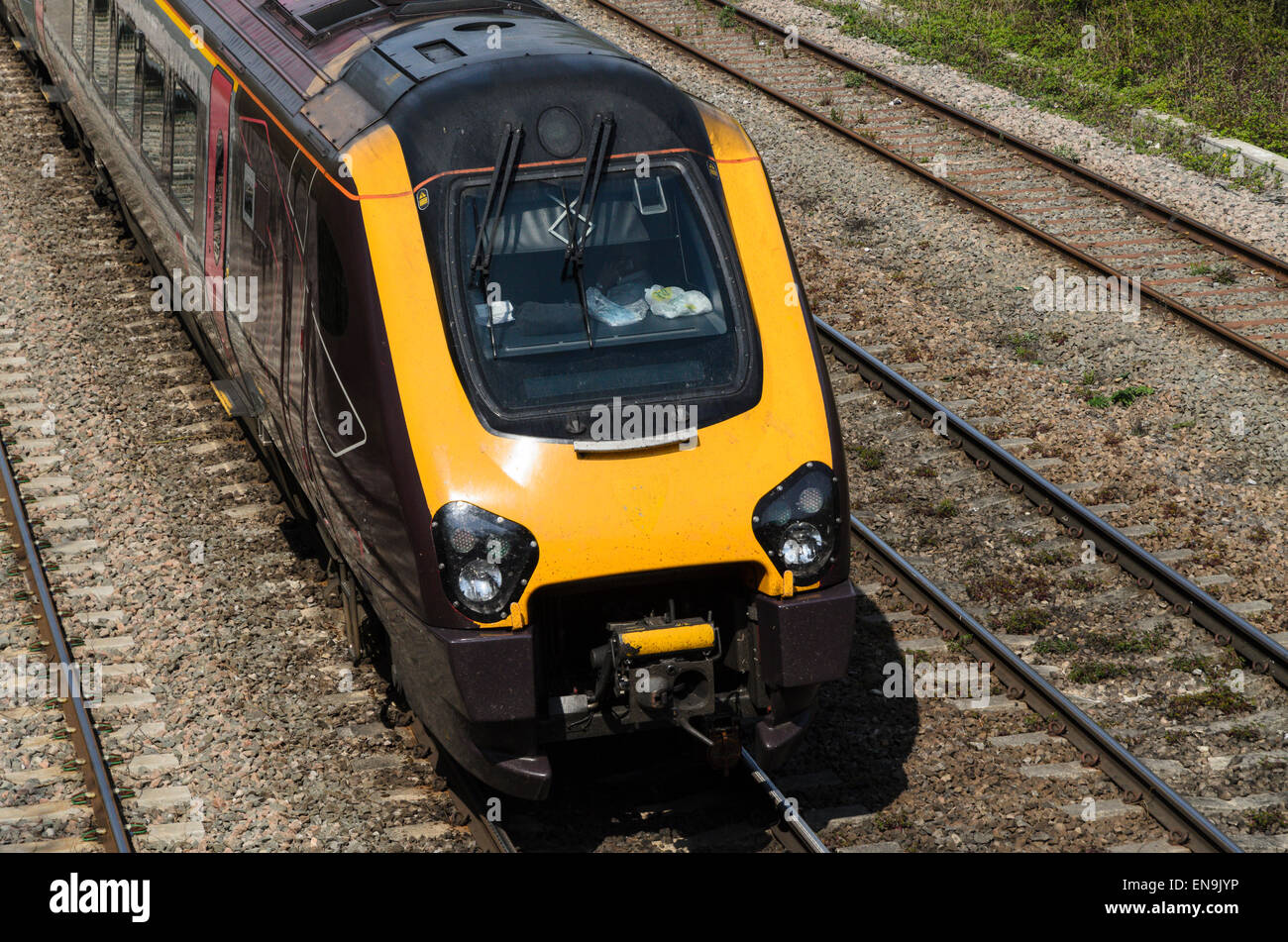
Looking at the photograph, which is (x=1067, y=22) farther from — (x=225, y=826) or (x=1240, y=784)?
(x=225, y=826)

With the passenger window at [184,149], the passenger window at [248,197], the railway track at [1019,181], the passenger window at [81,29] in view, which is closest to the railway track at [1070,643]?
the railway track at [1019,181]

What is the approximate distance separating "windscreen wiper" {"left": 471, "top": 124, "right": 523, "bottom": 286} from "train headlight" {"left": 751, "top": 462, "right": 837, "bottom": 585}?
156 centimetres

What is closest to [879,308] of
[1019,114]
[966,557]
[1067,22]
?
[966,557]

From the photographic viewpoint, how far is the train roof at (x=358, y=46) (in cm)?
725

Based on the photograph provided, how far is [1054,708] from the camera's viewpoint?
27.2 ft

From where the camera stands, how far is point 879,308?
44.4 ft

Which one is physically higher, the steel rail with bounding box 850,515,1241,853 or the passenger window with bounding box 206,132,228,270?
the passenger window with bounding box 206,132,228,270

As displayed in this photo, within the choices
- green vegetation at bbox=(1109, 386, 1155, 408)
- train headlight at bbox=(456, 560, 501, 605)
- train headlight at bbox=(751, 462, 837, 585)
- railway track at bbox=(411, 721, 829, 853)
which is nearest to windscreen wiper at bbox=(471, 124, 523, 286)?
train headlight at bbox=(456, 560, 501, 605)

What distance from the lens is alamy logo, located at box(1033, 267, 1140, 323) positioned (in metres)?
13.4

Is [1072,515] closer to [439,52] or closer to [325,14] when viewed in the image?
[439,52]

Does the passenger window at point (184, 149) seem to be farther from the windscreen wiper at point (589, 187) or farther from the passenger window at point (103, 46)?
the windscreen wiper at point (589, 187)

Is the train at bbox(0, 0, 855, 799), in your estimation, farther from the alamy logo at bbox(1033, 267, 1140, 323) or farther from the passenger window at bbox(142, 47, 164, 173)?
the alamy logo at bbox(1033, 267, 1140, 323)

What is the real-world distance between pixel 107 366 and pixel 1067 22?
608 inches

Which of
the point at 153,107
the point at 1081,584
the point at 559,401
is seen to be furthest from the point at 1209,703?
the point at 153,107
